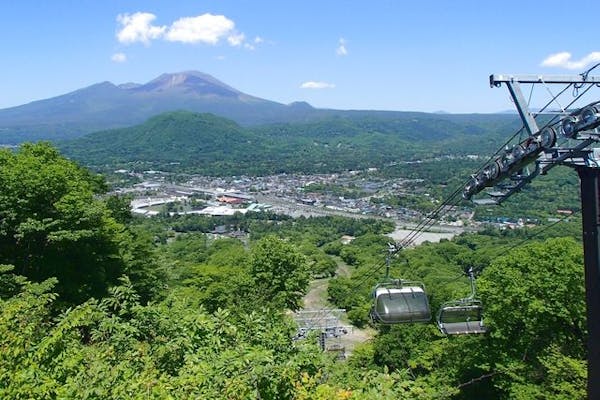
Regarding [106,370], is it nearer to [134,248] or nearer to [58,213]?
[58,213]

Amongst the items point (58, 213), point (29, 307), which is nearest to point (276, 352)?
point (29, 307)

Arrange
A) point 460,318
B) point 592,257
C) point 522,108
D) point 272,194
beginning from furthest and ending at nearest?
point 272,194, point 460,318, point 522,108, point 592,257

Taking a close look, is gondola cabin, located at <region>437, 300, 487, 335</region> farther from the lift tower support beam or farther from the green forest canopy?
the lift tower support beam

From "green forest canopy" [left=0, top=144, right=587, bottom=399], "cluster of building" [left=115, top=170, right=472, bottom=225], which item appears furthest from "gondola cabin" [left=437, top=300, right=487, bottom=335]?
"cluster of building" [left=115, top=170, right=472, bottom=225]

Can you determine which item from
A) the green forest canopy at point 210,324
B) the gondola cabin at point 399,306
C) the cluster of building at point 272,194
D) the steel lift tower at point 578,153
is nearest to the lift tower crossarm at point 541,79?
the steel lift tower at point 578,153

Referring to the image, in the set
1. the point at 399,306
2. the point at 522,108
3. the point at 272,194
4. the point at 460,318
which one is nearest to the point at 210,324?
the point at 399,306

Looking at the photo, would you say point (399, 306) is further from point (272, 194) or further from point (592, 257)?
point (272, 194)
